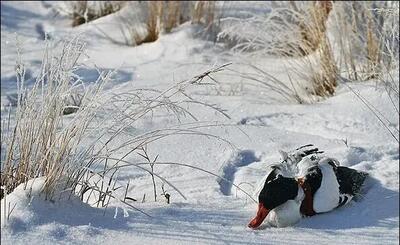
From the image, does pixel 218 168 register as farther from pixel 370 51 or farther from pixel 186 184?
pixel 370 51

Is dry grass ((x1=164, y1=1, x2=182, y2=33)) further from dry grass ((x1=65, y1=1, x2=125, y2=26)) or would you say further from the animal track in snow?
the animal track in snow

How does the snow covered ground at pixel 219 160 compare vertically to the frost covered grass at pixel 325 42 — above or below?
below

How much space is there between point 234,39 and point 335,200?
1.88 m

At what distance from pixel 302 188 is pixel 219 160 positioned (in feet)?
1.59

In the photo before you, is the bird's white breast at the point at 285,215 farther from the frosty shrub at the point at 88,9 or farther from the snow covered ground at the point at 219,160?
the frosty shrub at the point at 88,9

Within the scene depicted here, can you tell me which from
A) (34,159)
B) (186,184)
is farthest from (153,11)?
(34,159)

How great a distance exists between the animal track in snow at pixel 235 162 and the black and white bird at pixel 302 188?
237 mm

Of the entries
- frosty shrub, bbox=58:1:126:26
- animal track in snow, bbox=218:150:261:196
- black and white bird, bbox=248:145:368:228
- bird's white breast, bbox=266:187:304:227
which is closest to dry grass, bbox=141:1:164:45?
frosty shrub, bbox=58:1:126:26

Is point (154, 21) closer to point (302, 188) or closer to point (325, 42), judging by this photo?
point (325, 42)

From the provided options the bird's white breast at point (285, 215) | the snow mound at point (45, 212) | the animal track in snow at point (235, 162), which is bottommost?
the animal track in snow at point (235, 162)

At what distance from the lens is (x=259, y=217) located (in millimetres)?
2051

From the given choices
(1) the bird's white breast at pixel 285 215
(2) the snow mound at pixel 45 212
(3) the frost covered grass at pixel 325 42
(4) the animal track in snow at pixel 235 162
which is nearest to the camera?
(2) the snow mound at pixel 45 212

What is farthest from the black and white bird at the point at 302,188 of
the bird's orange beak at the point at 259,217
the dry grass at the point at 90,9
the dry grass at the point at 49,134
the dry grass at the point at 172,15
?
the dry grass at the point at 90,9

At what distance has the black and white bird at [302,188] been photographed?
2.09m
